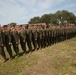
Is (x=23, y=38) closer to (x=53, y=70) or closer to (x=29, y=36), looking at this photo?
(x=29, y=36)

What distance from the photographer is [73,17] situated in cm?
7119

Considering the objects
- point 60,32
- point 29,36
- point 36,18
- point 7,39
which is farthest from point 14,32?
point 36,18

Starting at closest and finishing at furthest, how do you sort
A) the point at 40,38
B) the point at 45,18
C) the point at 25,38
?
1. the point at 25,38
2. the point at 40,38
3. the point at 45,18

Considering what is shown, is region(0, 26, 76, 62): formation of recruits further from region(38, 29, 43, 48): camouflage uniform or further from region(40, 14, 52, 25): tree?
region(40, 14, 52, 25): tree

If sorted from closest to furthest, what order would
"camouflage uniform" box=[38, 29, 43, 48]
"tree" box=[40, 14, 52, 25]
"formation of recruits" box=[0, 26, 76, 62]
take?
1. "formation of recruits" box=[0, 26, 76, 62]
2. "camouflage uniform" box=[38, 29, 43, 48]
3. "tree" box=[40, 14, 52, 25]

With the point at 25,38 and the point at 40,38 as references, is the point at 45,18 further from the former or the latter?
the point at 25,38

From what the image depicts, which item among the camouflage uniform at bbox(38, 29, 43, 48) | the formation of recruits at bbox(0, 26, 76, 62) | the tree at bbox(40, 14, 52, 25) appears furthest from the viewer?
the tree at bbox(40, 14, 52, 25)

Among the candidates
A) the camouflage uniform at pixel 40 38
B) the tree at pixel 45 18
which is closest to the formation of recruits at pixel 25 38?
the camouflage uniform at pixel 40 38

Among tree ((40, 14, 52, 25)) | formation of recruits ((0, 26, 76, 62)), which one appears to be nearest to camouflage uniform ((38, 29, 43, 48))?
formation of recruits ((0, 26, 76, 62))

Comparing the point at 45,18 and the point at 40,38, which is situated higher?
the point at 45,18

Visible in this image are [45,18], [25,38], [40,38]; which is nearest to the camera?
[25,38]

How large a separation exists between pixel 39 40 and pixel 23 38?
2.55 m

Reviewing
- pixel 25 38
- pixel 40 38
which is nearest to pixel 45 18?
pixel 40 38

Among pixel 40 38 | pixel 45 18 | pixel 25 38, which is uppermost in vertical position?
pixel 45 18
